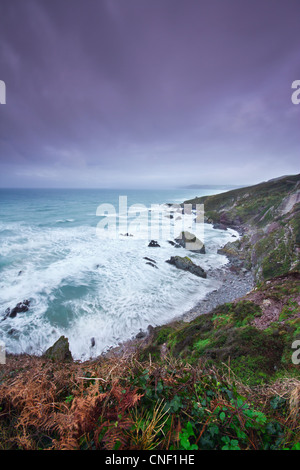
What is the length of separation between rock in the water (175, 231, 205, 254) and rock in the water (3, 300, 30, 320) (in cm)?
1829

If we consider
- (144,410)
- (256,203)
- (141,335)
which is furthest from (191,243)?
(256,203)

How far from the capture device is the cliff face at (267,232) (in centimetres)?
1280

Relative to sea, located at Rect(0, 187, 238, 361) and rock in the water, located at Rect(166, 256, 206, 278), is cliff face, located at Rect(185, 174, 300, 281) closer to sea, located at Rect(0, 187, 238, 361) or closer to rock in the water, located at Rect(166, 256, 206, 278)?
sea, located at Rect(0, 187, 238, 361)

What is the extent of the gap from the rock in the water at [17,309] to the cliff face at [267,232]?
16.8 m

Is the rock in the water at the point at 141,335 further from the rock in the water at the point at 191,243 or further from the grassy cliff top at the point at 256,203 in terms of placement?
the grassy cliff top at the point at 256,203

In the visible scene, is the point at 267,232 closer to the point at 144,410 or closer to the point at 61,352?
the point at 61,352

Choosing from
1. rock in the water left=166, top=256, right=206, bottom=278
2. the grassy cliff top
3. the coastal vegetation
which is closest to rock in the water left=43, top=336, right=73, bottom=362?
the coastal vegetation

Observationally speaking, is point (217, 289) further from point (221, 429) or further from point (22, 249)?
point (22, 249)

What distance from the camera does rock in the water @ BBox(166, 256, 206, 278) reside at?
1690cm

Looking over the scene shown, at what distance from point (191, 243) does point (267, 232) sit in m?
8.82

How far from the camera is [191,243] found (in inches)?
952
